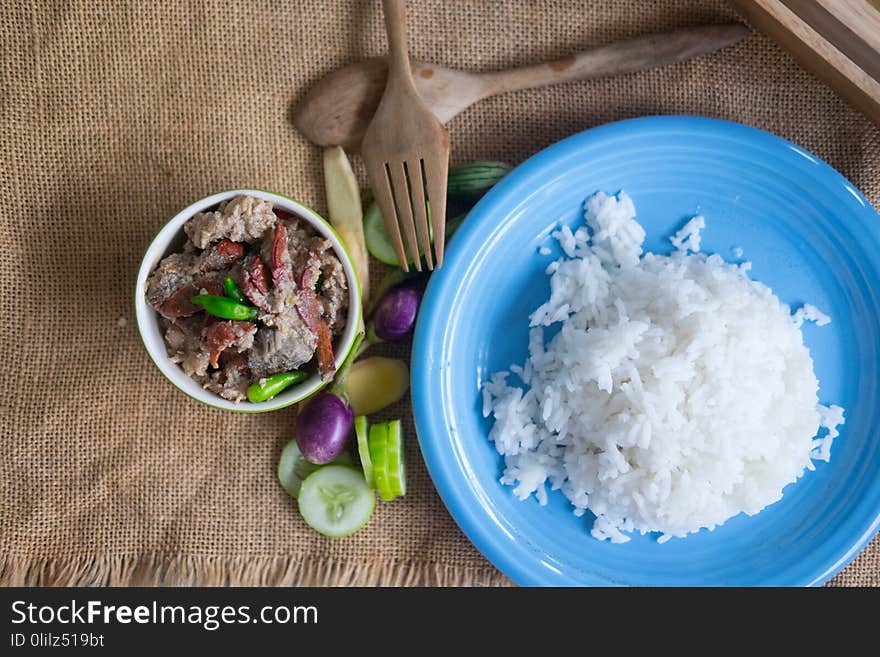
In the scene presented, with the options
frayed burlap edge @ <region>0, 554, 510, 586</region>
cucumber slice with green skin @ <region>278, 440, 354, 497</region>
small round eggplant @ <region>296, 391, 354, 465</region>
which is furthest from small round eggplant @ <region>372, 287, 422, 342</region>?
frayed burlap edge @ <region>0, 554, 510, 586</region>

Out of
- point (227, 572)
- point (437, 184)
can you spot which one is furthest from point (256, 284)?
point (227, 572)

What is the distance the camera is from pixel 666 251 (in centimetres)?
217

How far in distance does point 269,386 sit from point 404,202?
603mm

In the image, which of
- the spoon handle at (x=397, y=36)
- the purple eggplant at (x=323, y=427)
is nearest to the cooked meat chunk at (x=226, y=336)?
the purple eggplant at (x=323, y=427)

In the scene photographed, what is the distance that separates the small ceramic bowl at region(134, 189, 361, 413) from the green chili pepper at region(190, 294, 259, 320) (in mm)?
161

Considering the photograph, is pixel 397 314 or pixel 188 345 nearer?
pixel 188 345

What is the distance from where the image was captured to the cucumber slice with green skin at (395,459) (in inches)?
83.7

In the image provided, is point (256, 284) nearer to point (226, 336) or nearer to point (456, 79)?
point (226, 336)

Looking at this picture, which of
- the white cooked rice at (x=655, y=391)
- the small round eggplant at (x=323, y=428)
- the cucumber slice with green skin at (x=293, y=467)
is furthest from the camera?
the cucumber slice with green skin at (x=293, y=467)

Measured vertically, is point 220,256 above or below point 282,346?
above

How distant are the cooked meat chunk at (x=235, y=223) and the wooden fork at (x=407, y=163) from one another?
37cm

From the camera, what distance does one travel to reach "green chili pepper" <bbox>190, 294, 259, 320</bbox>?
1.66m

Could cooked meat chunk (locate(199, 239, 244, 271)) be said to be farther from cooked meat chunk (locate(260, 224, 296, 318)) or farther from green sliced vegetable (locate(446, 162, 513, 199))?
green sliced vegetable (locate(446, 162, 513, 199))

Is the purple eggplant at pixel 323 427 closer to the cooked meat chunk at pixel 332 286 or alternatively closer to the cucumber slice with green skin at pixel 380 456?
the cucumber slice with green skin at pixel 380 456
